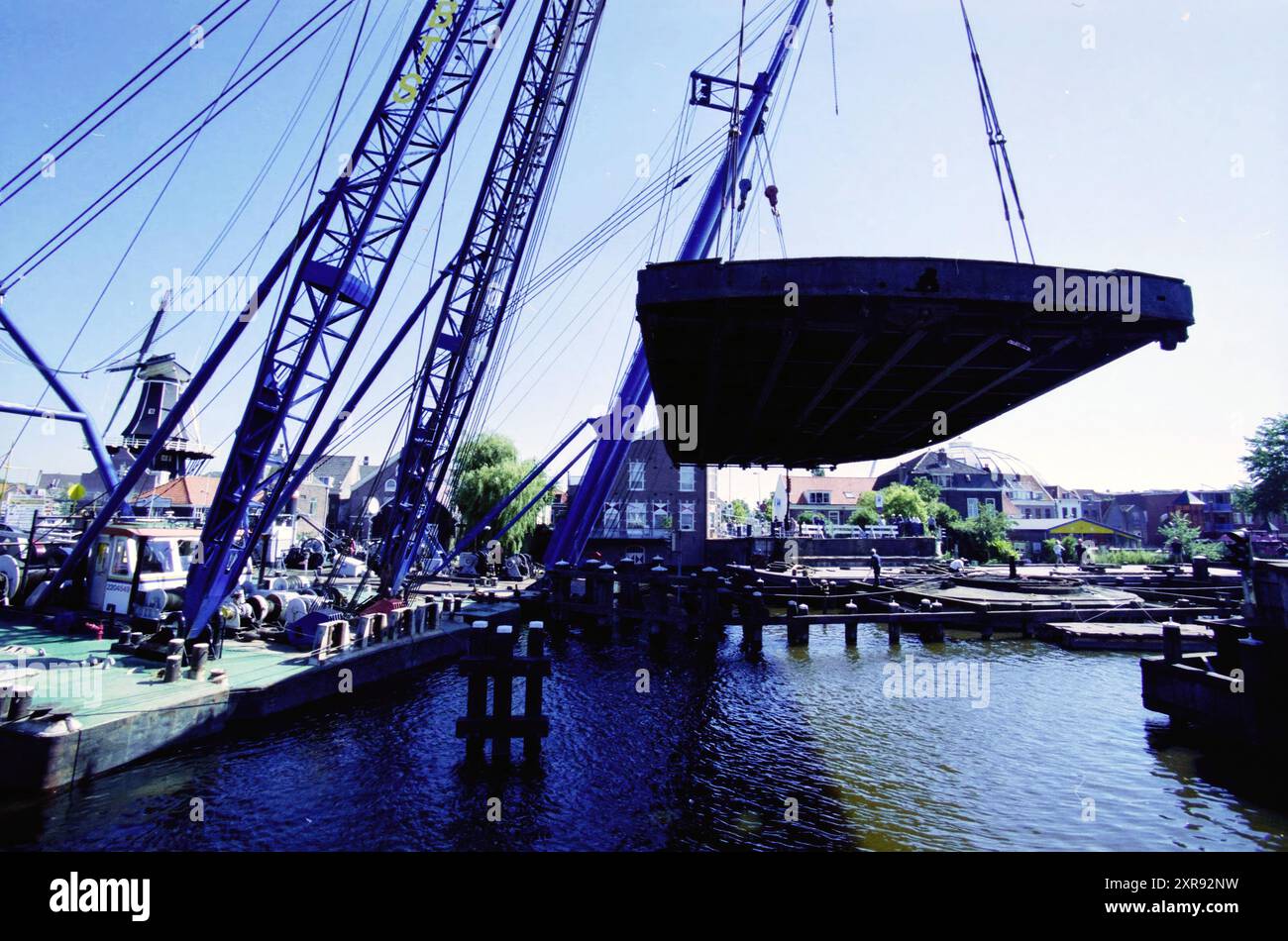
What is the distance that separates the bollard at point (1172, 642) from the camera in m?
13.6

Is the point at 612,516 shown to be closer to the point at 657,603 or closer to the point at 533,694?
the point at 657,603

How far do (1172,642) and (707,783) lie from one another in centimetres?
1117

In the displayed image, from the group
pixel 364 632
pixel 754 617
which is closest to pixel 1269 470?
pixel 754 617

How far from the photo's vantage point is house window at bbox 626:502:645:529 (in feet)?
171

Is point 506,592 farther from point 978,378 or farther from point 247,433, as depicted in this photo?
point 978,378

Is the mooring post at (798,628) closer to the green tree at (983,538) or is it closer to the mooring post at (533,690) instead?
the mooring post at (533,690)

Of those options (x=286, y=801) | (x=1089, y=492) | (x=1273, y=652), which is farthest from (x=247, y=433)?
(x=1089, y=492)

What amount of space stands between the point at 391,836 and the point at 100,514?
1386cm

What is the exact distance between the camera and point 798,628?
2192 centimetres

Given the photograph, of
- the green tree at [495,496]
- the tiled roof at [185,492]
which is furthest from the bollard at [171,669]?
the green tree at [495,496]

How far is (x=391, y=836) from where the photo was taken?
30.1 ft

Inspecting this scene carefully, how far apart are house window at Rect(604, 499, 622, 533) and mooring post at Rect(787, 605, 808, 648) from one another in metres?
31.0

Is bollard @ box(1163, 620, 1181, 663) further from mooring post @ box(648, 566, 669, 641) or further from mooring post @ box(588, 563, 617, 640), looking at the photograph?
mooring post @ box(588, 563, 617, 640)
